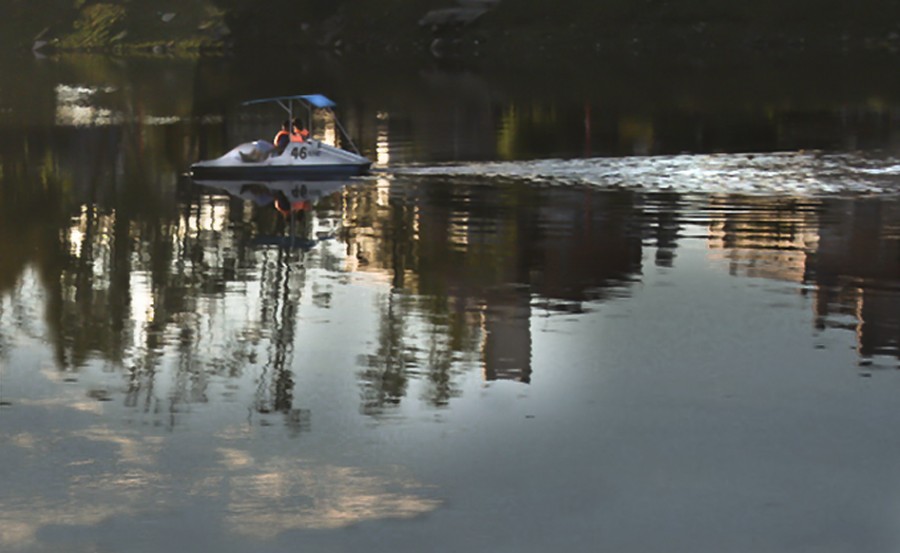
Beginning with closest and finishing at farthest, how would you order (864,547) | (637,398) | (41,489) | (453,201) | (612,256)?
(864,547) < (41,489) < (637,398) < (612,256) < (453,201)

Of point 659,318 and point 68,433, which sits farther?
point 659,318

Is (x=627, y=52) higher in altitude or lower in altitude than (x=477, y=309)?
higher

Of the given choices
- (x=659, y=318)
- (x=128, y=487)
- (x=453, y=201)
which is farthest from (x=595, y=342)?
(x=453, y=201)

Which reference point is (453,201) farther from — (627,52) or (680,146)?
(627,52)

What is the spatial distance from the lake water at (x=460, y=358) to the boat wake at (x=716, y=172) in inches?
9.4

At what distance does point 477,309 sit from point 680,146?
32.9 meters

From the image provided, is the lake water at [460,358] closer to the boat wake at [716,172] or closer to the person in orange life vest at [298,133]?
the boat wake at [716,172]

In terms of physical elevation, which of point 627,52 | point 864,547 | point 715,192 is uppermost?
point 627,52

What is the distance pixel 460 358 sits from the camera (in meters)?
24.8

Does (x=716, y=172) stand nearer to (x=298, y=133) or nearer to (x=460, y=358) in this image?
(x=298, y=133)

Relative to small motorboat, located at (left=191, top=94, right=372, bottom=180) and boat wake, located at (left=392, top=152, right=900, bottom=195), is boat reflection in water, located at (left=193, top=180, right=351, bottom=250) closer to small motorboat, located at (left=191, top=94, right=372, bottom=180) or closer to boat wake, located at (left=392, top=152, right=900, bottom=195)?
small motorboat, located at (left=191, top=94, right=372, bottom=180)

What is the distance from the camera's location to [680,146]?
198 ft

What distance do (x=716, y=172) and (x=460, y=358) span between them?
2768 centimetres

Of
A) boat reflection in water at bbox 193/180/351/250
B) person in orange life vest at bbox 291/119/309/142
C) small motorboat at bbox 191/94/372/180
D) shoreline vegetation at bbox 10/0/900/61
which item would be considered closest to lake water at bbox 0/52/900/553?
boat reflection in water at bbox 193/180/351/250
